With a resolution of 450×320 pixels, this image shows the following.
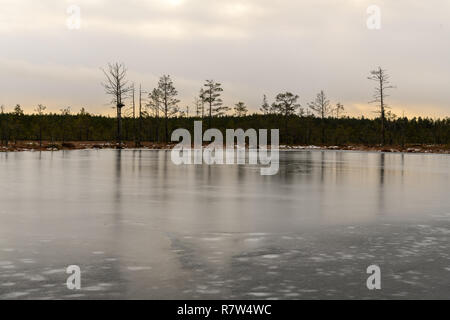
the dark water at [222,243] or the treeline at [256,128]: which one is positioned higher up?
the treeline at [256,128]

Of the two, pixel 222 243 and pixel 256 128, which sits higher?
pixel 256 128

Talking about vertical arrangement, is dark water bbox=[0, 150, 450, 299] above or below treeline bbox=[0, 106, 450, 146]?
below

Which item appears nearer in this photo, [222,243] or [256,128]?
[222,243]

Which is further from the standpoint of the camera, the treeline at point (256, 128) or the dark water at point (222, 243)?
the treeline at point (256, 128)

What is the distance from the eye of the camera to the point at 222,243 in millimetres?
7984

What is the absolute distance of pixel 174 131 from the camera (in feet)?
439

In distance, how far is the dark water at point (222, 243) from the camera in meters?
5.59

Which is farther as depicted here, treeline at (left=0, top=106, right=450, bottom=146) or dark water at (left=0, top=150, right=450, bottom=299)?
treeline at (left=0, top=106, right=450, bottom=146)

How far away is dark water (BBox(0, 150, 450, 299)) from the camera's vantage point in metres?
5.59

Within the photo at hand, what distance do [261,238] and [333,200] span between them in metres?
5.96

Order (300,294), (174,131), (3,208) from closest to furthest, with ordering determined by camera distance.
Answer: (300,294) < (3,208) < (174,131)

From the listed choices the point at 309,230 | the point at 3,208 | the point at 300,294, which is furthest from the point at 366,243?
the point at 3,208
